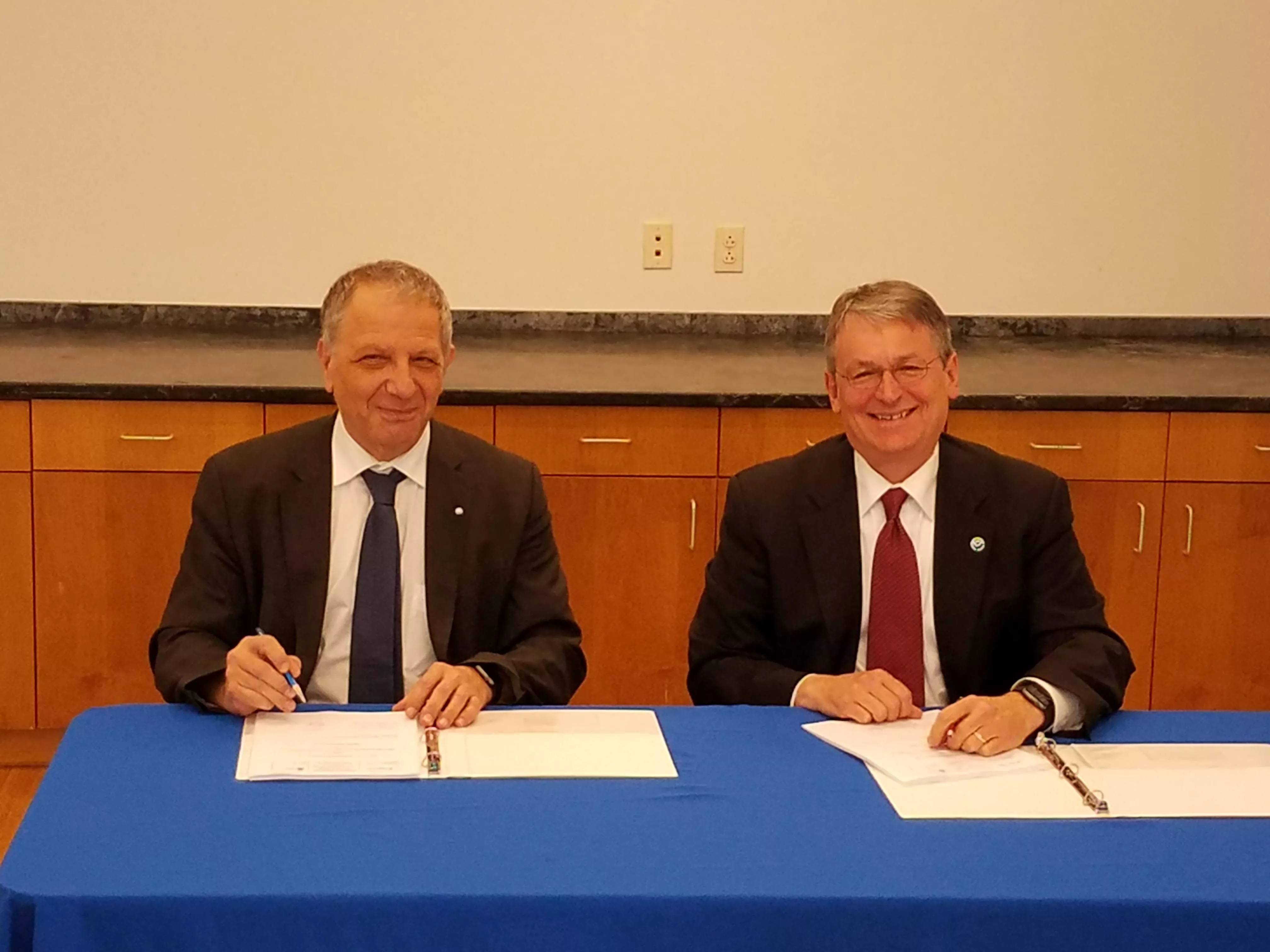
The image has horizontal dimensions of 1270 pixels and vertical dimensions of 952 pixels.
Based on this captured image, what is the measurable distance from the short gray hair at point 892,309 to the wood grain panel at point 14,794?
6.22 ft

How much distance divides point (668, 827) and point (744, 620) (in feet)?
2.28

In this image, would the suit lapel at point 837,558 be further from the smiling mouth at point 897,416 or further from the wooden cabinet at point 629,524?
the wooden cabinet at point 629,524

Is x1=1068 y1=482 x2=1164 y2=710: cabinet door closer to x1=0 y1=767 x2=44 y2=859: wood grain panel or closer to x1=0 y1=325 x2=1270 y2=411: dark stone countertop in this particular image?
x1=0 y1=325 x2=1270 y2=411: dark stone countertop

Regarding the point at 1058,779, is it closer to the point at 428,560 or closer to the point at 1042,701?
the point at 1042,701

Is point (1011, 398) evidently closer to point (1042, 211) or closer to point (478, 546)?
point (1042, 211)

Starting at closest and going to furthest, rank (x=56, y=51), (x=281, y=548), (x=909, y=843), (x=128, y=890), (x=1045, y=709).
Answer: (x=128, y=890)
(x=909, y=843)
(x=1045, y=709)
(x=281, y=548)
(x=56, y=51)

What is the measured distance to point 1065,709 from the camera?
6.22 feet

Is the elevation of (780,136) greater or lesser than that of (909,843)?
greater

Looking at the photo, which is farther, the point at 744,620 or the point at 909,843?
the point at 744,620

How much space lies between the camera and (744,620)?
223 centimetres

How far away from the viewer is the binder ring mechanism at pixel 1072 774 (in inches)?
64.2

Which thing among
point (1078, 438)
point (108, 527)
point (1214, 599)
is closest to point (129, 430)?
point (108, 527)

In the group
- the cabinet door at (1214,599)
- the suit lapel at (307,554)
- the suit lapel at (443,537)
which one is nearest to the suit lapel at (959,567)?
the suit lapel at (443,537)

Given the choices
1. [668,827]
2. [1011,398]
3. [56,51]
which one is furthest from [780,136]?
[668,827]
